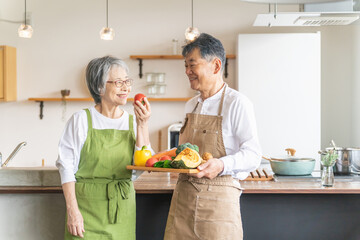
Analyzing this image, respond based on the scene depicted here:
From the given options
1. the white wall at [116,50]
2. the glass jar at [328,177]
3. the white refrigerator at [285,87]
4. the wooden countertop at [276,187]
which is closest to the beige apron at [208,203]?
the wooden countertop at [276,187]

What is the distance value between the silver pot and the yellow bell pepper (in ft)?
5.21

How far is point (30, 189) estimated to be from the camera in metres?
2.65

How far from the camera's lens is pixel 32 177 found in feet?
8.79

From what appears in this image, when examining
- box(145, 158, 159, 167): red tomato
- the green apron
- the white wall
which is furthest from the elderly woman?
the white wall

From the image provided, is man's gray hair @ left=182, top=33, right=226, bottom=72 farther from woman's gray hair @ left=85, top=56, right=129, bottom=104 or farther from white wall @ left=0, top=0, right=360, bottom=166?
white wall @ left=0, top=0, right=360, bottom=166

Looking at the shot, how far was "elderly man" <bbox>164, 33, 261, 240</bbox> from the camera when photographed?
84.2 inches

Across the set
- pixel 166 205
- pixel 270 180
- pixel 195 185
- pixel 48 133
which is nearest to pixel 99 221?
pixel 195 185

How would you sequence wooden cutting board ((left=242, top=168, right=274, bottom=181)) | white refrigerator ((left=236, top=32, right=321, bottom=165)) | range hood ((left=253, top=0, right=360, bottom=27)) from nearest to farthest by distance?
wooden cutting board ((left=242, top=168, right=274, bottom=181)), range hood ((left=253, top=0, right=360, bottom=27)), white refrigerator ((left=236, top=32, right=321, bottom=165))

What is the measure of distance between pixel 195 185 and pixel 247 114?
0.41 m

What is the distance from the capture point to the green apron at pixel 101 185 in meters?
2.23

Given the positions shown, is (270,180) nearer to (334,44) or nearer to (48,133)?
(334,44)

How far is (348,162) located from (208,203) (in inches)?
57.3

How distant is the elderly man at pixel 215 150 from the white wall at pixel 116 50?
358 centimetres

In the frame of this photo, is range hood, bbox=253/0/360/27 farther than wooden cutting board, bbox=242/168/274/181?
Yes
